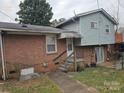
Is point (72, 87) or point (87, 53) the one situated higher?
point (87, 53)

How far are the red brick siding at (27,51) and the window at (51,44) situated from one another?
402 mm

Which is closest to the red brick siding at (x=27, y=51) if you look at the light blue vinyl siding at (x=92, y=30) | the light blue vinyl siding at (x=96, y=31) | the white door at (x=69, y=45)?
the white door at (x=69, y=45)

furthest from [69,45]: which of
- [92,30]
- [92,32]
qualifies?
[92,30]

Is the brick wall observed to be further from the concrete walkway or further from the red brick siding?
the concrete walkway

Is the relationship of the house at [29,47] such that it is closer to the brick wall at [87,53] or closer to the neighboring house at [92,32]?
the neighboring house at [92,32]

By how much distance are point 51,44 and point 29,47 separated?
240 centimetres

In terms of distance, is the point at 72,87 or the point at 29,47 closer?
the point at 72,87

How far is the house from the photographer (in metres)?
11.5

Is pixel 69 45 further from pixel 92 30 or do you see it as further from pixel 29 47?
pixel 29 47

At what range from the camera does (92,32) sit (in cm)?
1784

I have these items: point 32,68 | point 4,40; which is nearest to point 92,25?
point 32,68

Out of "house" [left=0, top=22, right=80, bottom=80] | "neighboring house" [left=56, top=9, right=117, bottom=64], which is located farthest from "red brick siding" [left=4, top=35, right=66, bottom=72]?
"neighboring house" [left=56, top=9, right=117, bottom=64]

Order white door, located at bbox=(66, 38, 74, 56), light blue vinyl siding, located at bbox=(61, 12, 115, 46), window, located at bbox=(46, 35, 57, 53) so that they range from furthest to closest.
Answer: light blue vinyl siding, located at bbox=(61, 12, 115, 46), white door, located at bbox=(66, 38, 74, 56), window, located at bbox=(46, 35, 57, 53)

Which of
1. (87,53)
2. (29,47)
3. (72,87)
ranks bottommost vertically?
(72,87)
